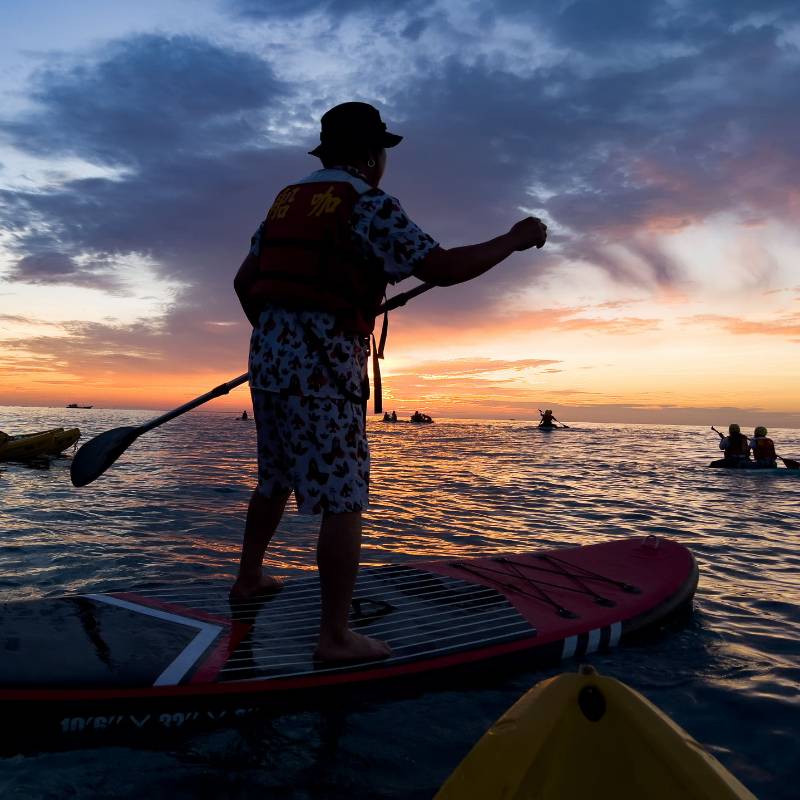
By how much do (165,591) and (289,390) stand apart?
1.63 m

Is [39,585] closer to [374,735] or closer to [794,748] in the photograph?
[374,735]

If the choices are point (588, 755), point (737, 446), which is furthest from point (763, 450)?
point (588, 755)

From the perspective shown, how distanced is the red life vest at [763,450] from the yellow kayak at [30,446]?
20.8m

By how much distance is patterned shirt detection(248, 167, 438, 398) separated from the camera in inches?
103

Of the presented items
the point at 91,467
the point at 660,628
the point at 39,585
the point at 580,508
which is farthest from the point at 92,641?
the point at 580,508

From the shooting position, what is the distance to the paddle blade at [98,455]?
350cm

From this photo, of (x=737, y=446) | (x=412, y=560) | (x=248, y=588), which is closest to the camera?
(x=248, y=588)

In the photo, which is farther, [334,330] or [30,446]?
[30,446]

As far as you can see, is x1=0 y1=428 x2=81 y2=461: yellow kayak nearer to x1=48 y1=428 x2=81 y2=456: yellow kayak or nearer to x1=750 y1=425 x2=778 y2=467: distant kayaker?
x1=48 y1=428 x2=81 y2=456: yellow kayak

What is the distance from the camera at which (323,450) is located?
2.72 metres

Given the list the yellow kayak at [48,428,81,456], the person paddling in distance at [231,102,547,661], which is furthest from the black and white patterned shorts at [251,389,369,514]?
the yellow kayak at [48,428,81,456]

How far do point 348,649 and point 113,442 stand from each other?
1.99 meters

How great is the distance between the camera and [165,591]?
349 centimetres

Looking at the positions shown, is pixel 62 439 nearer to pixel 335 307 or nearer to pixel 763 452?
pixel 335 307
